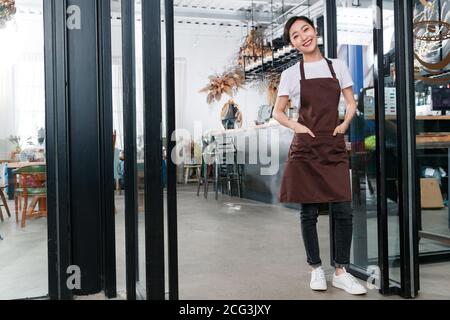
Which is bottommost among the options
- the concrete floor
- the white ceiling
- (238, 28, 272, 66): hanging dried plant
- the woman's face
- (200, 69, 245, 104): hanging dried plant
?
the concrete floor

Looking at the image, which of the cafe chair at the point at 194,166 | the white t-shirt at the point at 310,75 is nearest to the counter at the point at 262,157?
the cafe chair at the point at 194,166

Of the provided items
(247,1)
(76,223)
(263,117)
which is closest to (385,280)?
(76,223)

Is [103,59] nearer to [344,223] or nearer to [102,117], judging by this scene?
[102,117]

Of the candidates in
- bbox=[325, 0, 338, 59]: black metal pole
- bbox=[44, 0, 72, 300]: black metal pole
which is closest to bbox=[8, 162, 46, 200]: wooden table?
bbox=[44, 0, 72, 300]: black metal pole

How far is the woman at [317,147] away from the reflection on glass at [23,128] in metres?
1.27

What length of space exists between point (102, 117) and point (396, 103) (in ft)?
5.08

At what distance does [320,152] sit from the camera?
92.0 inches

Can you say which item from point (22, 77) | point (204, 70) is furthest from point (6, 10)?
point (204, 70)

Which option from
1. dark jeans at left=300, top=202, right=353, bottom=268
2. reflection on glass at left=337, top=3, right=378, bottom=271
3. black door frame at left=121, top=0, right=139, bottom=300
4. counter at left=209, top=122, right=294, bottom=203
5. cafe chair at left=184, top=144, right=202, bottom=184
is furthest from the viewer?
cafe chair at left=184, top=144, right=202, bottom=184

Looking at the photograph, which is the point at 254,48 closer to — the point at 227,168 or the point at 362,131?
the point at 227,168

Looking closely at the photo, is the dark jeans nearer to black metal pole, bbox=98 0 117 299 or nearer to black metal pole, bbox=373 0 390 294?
black metal pole, bbox=373 0 390 294

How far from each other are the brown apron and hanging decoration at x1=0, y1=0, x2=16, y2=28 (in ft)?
5.08

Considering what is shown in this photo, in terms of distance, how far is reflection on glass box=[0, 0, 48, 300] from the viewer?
2.22 meters

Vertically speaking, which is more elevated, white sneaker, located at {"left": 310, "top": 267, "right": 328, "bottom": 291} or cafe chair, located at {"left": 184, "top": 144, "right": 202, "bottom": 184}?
cafe chair, located at {"left": 184, "top": 144, "right": 202, "bottom": 184}
